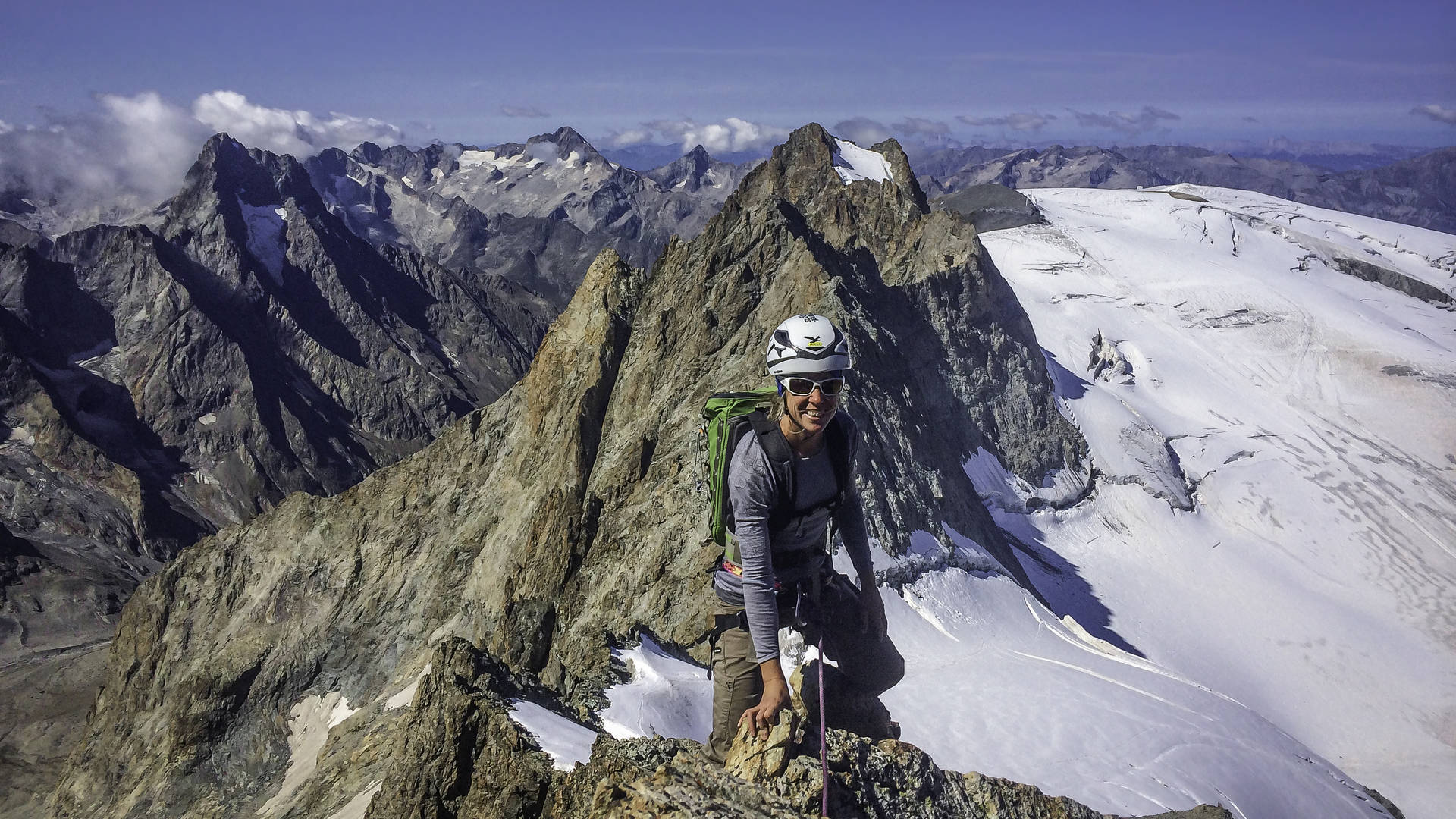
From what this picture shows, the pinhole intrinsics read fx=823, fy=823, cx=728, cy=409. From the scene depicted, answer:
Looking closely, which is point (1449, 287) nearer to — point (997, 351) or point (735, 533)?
point (997, 351)

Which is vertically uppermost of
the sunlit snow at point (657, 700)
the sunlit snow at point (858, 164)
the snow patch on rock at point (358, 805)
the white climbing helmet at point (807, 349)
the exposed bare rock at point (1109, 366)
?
the sunlit snow at point (858, 164)

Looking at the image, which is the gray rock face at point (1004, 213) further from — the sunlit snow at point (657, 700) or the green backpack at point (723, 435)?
the green backpack at point (723, 435)

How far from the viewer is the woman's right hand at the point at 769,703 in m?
6.25

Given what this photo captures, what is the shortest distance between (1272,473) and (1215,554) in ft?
43.8

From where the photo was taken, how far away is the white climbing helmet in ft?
21.1

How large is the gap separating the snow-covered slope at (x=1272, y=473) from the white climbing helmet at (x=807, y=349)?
52.0 feet

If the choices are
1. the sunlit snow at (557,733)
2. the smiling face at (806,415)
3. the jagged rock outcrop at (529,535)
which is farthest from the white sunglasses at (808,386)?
the jagged rock outcrop at (529,535)

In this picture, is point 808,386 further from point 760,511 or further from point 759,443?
point 760,511

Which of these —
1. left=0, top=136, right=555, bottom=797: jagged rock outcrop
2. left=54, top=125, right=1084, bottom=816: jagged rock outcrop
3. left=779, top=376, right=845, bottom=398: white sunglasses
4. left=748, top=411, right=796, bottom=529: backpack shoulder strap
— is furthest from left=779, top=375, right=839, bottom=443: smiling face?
left=0, top=136, right=555, bottom=797: jagged rock outcrop

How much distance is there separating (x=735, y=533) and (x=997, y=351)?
1950 inches

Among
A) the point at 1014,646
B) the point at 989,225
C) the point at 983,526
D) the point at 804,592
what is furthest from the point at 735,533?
the point at 989,225

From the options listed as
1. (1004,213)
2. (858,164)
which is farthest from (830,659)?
(1004,213)

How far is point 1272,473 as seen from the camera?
5681 centimetres

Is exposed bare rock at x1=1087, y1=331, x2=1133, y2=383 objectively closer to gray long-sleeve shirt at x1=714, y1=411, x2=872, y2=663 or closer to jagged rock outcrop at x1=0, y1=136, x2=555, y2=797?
gray long-sleeve shirt at x1=714, y1=411, x2=872, y2=663
